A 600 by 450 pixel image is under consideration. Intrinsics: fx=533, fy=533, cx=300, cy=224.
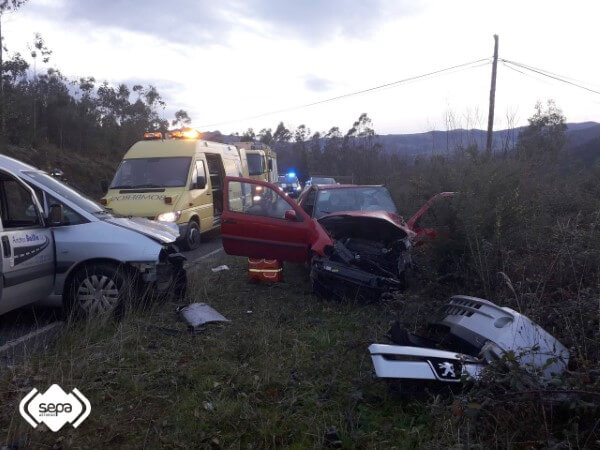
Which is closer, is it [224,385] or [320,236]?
[224,385]

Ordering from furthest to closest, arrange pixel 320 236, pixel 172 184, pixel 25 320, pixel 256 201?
pixel 172 184 < pixel 256 201 < pixel 320 236 < pixel 25 320

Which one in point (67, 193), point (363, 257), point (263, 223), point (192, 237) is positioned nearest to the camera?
point (67, 193)

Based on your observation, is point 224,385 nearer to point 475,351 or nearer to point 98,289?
point 475,351

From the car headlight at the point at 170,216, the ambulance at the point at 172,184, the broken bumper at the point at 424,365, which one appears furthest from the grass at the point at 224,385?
the ambulance at the point at 172,184

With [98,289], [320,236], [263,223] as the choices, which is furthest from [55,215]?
[320,236]

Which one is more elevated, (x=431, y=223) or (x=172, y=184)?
(x=172, y=184)

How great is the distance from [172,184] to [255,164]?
8.22 m

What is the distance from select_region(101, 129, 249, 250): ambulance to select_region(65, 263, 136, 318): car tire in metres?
4.57

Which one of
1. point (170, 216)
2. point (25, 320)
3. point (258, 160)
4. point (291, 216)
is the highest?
point (258, 160)

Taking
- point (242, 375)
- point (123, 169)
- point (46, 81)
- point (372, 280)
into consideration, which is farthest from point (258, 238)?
point (46, 81)

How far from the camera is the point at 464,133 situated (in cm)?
1438

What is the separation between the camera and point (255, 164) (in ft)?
62.7

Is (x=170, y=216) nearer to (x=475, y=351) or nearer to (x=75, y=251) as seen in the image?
(x=75, y=251)

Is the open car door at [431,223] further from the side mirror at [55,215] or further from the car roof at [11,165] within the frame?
the car roof at [11,165]
